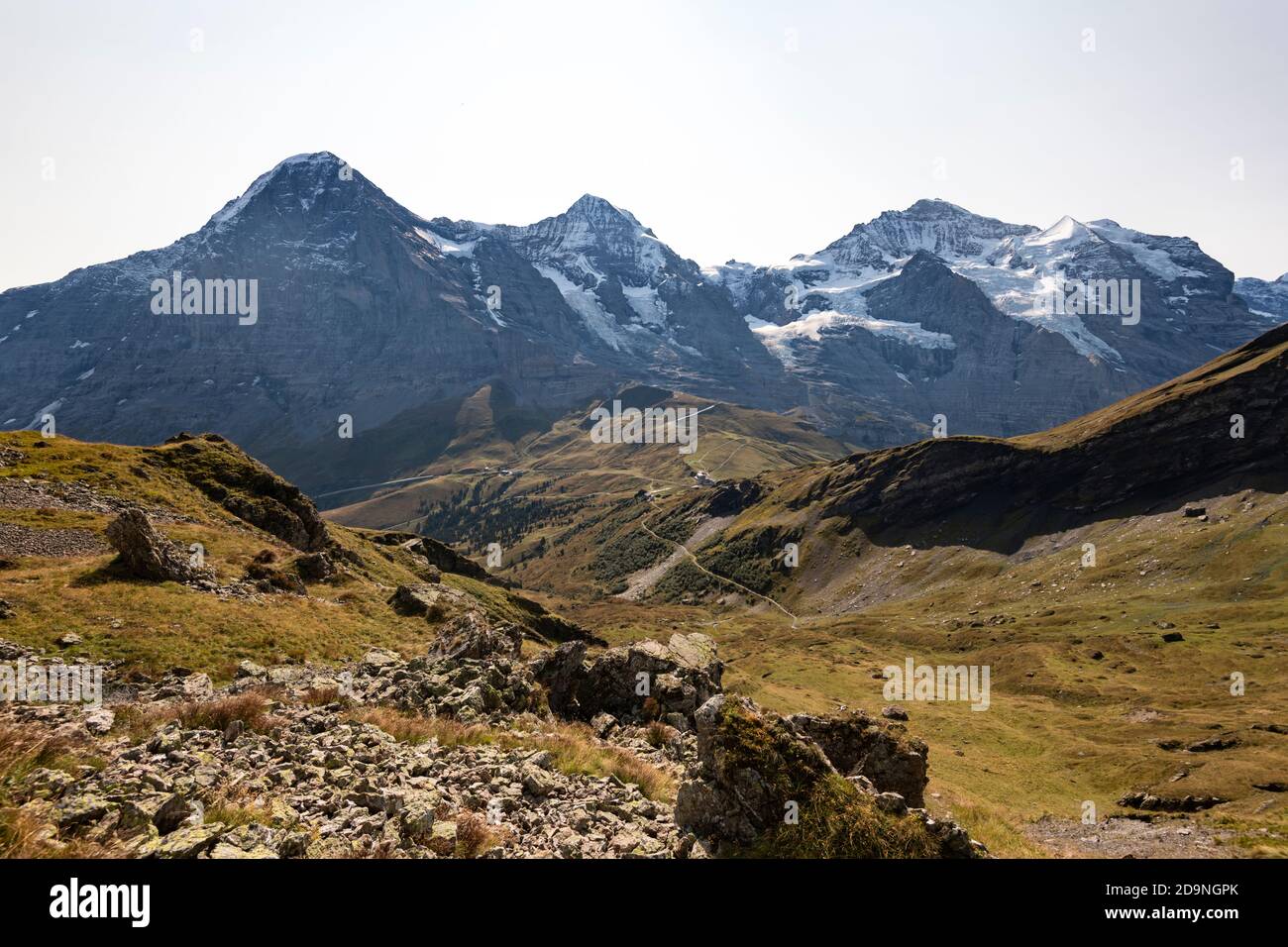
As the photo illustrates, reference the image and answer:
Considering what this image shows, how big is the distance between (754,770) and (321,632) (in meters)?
28.0

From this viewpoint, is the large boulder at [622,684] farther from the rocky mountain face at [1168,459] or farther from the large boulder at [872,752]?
the rocky mountain face at [1168,459]

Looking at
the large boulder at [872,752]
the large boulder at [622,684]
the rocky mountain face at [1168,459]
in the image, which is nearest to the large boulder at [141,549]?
the large boulder at [622,684]

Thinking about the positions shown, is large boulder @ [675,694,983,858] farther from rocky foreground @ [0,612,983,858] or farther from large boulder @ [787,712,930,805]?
large boulder @ [787,712,930,805]

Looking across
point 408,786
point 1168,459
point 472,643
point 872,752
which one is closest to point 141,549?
point 472,643

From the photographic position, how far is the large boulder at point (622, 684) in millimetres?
26609

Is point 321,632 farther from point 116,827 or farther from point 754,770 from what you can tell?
point 754,770

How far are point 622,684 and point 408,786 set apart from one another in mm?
15716

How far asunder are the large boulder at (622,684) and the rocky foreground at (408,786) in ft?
15.4

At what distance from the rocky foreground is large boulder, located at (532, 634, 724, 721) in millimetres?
4687

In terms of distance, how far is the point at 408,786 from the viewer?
12867mm

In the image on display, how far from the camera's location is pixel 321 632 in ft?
107

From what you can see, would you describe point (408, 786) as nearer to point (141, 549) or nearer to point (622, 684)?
point (622, 684)

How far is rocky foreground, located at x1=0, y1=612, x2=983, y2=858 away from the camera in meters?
9.50
